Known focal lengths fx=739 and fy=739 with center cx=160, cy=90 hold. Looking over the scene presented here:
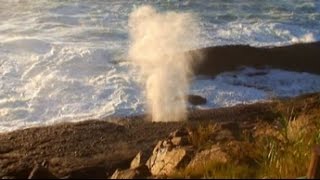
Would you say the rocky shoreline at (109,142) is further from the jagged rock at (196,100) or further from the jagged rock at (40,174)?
the jagged rock at (196,100)

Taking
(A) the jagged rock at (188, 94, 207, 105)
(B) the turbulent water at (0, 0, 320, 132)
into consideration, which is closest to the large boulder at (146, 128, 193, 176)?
(B) the turbulent water at (0, 0, 320, 132)

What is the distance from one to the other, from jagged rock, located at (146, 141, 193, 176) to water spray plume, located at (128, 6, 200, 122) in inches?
236

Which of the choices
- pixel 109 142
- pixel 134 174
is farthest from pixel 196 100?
pixel 134 174

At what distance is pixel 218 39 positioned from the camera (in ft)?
71.9

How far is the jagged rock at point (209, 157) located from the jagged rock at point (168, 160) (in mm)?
157

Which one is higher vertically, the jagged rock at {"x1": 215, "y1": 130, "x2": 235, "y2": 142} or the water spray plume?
the jagged rock at {"x1": 215, "y1": 130, "x2": 235, "y2": 142}

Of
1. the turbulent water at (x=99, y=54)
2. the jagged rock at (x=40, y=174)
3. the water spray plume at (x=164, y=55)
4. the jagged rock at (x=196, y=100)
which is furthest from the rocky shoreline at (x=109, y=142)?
the turbulent water at (x=99, y=54)

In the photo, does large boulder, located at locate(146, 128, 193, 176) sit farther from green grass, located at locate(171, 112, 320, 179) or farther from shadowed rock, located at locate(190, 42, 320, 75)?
shadowed rock, located at locate(190, 42, 320, 75)

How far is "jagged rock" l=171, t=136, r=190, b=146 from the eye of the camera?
9148mm

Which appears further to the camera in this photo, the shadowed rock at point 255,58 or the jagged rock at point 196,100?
the shadowed rock at point 255,58

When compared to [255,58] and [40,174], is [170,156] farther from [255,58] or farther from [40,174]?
[255,58]

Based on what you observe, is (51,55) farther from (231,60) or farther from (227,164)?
(227,164)

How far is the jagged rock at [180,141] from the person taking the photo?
30.0ft

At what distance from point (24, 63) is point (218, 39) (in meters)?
6.07
